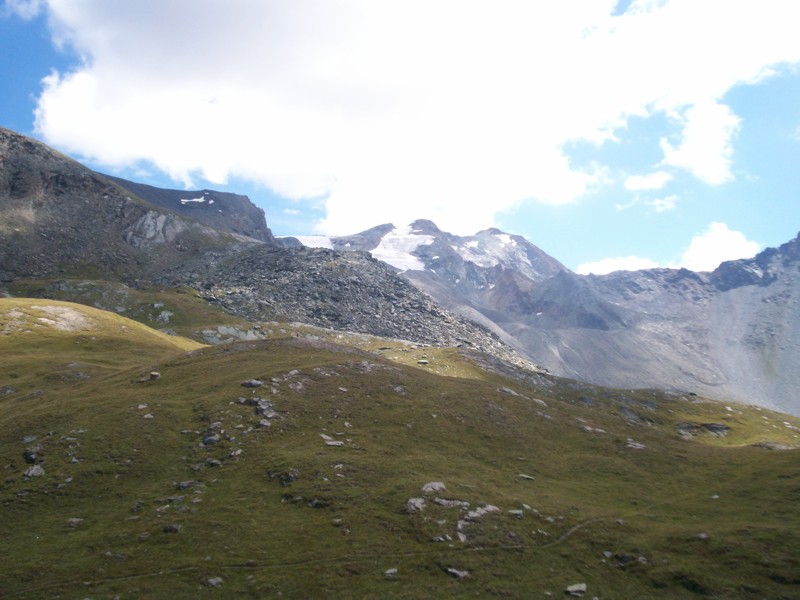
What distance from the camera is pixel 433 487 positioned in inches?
1806

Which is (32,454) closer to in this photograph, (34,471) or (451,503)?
(34,471)

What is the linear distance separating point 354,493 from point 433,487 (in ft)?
22.5

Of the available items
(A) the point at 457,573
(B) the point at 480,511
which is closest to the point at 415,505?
(B) the point at 480,511

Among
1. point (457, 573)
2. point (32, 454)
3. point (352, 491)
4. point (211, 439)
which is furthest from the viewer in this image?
point (211, 439)

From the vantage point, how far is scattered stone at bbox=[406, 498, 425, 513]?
42.2 m

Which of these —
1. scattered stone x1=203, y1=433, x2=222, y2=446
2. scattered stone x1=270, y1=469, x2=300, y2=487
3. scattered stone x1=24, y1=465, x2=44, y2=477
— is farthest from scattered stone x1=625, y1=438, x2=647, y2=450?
scattered stone x1=24, y1=465, x2=44, y2=477

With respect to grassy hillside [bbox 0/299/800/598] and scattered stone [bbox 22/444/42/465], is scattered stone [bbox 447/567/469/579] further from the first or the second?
scattered stone [bbox 22/444/42/465]

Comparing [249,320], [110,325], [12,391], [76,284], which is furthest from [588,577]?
[76,284]

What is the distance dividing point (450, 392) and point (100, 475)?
45366 mm

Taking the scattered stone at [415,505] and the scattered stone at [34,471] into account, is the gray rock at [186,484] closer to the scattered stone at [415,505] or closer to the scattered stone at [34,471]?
the scattered stone at [34,471]

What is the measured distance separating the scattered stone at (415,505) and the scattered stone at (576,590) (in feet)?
40.4

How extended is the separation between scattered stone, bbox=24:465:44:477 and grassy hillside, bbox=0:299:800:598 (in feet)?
0.84

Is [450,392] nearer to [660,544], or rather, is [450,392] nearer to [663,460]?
[663,460]

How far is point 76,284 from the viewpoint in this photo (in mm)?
184625
